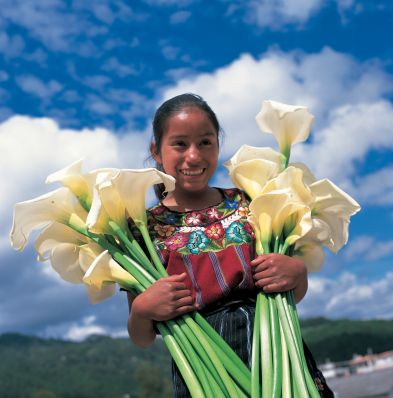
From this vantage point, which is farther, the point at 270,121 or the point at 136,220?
the point at 270,121

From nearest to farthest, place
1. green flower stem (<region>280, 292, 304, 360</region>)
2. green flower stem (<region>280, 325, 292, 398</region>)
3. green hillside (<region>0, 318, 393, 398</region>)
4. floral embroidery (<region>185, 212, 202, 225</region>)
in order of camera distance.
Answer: green flower stem (<region>280, 325, 292, 398</region>)
green flower stem (<region>280, 292, 304, 360</region>)
floral embroidery (<region>185, 212, 202, 225</region>)
green hillside (<region>0, 318, 393, 398</region>)

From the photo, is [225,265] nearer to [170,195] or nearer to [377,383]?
[170,195]

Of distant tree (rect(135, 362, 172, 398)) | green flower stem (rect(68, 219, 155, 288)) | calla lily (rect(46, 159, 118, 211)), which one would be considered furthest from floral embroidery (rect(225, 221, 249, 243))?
distant tree (rect(135, 362, 172, 398))

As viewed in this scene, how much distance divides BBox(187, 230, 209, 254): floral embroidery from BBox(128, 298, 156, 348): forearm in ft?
0.89

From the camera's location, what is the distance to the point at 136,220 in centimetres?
227

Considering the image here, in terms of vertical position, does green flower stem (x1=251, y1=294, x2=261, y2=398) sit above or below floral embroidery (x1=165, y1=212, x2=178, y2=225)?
below

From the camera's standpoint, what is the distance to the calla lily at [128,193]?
7.13 ft

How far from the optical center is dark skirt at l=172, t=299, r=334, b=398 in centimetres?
219

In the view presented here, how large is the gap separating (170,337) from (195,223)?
45cm

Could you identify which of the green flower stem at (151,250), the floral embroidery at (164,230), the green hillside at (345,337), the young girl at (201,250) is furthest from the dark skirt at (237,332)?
the green hillside at (345,337)

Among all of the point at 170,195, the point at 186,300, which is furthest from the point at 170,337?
the point at 170,195

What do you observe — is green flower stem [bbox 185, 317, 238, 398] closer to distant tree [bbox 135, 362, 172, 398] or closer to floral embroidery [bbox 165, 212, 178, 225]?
floral embroidery [bbox 165, 212, 178, 225]

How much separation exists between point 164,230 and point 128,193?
→ 0.24 metres

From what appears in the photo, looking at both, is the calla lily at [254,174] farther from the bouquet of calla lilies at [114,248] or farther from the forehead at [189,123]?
the bouquet of calla lilies at [114,248]
